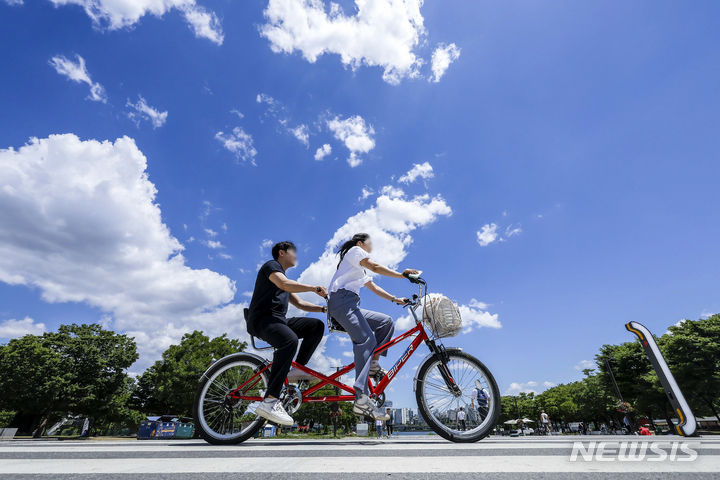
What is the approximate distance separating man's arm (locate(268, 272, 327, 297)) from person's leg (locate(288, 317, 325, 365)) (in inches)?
23.6

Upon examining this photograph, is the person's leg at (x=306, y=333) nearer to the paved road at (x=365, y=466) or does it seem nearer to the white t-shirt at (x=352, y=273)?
the white t-shirt at (x=352, y=273)

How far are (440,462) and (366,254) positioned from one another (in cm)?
246

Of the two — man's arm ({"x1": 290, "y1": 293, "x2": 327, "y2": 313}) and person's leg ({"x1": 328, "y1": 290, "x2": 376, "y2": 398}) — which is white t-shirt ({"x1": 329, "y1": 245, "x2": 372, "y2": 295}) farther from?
man's arm ({"x1": 290, "y1": 293, "x2": 327, "y2": 313})

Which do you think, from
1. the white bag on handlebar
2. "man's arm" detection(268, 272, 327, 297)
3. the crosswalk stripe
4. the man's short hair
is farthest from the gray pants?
the crosswalk stripe

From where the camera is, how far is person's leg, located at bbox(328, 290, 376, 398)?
3916 millimetres

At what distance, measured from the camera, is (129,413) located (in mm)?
44281

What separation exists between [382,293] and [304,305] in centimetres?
112

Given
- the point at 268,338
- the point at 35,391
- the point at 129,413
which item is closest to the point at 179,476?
the point at 268,338

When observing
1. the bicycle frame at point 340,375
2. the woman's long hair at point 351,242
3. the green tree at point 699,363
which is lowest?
the bicycle frame at point 340,375

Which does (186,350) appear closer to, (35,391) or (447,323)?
(35,391)

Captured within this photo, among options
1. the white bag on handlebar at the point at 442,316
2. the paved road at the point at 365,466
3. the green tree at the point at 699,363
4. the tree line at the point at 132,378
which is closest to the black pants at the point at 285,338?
the paved road at the point at 365,466

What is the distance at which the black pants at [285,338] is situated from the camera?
3816 mm

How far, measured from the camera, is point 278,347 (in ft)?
12.9

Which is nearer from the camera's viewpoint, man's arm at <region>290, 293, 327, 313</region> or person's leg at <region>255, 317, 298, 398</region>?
person's leg at <region>255, 317, 298, 398</region>
